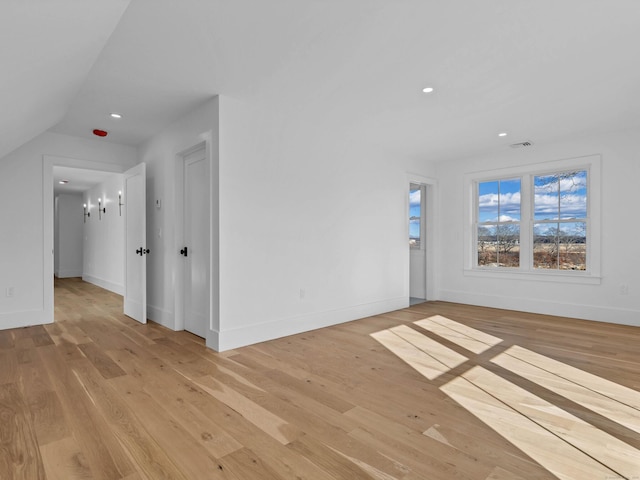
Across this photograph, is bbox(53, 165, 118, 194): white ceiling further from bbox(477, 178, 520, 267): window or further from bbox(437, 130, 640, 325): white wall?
bbox(437, 130, 640, 325): white wall

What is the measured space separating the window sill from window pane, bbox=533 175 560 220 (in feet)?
2.81

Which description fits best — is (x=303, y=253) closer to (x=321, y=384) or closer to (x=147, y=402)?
(x=321, y=384)

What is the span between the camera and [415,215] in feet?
22.3

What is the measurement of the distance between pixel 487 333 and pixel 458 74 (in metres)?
2.85

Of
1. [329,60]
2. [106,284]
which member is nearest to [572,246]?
[329,60]

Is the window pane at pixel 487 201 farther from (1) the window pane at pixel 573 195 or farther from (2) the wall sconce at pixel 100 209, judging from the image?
(2) the wall sconce at pixel 100 209

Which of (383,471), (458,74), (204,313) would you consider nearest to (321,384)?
(383,471)

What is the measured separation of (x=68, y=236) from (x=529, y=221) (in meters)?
11.5

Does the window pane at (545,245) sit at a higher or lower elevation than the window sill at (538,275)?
higher

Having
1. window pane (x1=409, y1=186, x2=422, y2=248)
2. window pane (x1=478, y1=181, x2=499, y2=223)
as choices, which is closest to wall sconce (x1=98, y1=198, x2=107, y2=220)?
window pane (x1=409, y1=186, x2=422, y2=248)

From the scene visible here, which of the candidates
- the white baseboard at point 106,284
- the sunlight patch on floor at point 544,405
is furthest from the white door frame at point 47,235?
the sunlight patch on floor at point 544,405

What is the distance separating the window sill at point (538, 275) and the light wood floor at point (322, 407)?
1.13 m

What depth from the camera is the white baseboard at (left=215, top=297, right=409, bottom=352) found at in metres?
3.50

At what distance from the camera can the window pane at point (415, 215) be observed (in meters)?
6.74
